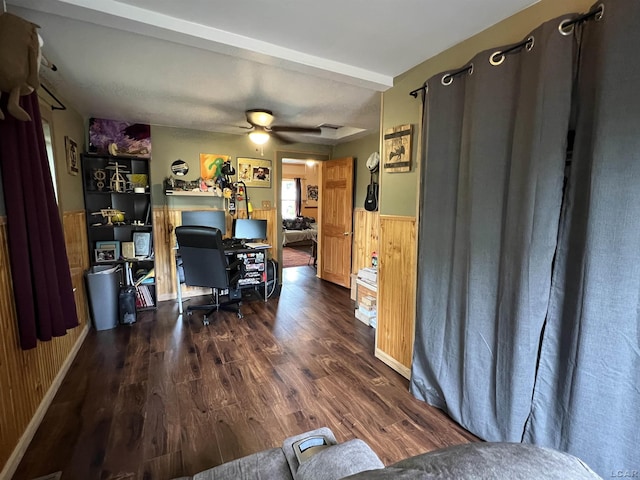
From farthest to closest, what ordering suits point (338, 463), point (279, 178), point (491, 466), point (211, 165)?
point (279, 178)
point (211, 165)
point (338, 463)
point (491, 466)

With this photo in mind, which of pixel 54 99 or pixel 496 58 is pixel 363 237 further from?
pixel 54 99

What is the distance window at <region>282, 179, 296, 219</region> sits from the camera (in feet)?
31.1

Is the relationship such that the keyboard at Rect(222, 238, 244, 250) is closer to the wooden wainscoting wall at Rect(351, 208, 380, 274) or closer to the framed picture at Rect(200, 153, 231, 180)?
the framed picture at Rect(200, 153, 231, 180)

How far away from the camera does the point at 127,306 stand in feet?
10.3

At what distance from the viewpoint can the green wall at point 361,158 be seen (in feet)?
13.6

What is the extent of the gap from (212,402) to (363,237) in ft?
9.44

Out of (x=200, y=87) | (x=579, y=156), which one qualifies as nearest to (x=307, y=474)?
(x=579, y=156)

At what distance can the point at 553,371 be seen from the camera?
1.38 m

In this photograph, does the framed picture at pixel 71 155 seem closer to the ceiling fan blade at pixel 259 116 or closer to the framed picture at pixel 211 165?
the framed picture at pixel 211 165

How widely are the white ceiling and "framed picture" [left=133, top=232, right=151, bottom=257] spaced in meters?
1.39

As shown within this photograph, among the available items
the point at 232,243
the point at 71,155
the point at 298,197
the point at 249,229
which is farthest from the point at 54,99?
the point at 298,197

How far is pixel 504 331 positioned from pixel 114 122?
13.9 feet

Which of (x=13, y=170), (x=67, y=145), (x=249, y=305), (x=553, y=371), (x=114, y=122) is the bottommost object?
(x=249, y=305)

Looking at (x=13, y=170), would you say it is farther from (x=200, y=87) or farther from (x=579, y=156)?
(x=579, y=156)
